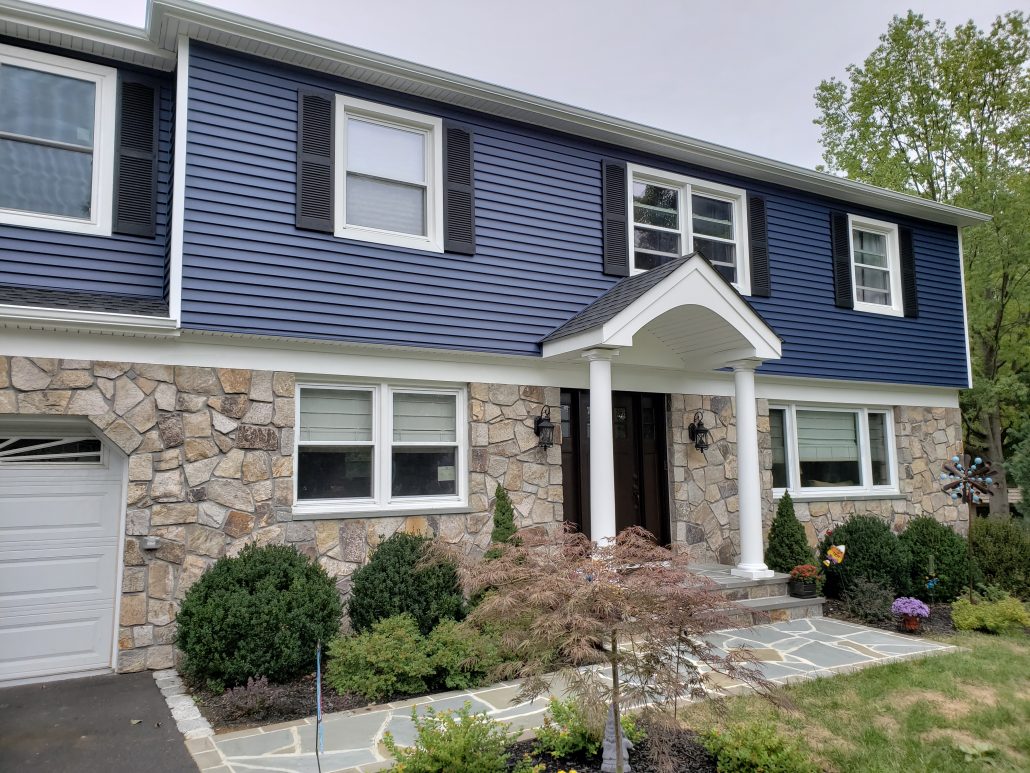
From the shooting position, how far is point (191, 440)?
20.2ft

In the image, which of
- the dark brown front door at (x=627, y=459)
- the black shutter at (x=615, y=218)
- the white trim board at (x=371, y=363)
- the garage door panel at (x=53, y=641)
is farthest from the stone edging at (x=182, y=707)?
the black shutter at (x=615, y=218)

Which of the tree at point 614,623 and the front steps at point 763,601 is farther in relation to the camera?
the front steps at point 763,601

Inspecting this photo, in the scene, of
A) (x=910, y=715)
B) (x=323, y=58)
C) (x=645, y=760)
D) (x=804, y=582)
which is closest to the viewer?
(x=645, y=760)

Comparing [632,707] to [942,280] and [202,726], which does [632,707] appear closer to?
[202,726]

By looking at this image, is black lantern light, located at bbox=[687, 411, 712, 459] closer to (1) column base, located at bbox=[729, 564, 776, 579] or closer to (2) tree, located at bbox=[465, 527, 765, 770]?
(1) column base, located at bbox=[729, 564, 776, 579]

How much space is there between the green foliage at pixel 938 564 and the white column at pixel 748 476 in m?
1.88

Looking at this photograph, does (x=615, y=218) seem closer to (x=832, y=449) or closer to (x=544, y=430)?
(x=544, y=430)

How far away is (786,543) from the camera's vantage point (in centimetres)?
834

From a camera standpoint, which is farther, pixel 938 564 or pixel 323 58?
pixel 938 564

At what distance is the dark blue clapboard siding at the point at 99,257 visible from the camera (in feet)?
19.9

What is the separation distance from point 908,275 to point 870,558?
16.3ft

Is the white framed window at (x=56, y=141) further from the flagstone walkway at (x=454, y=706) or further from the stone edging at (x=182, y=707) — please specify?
the flagstone walkway at (x=454, y=706)

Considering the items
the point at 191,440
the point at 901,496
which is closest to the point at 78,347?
the point at 191,440

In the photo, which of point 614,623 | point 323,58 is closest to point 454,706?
point 614,623
